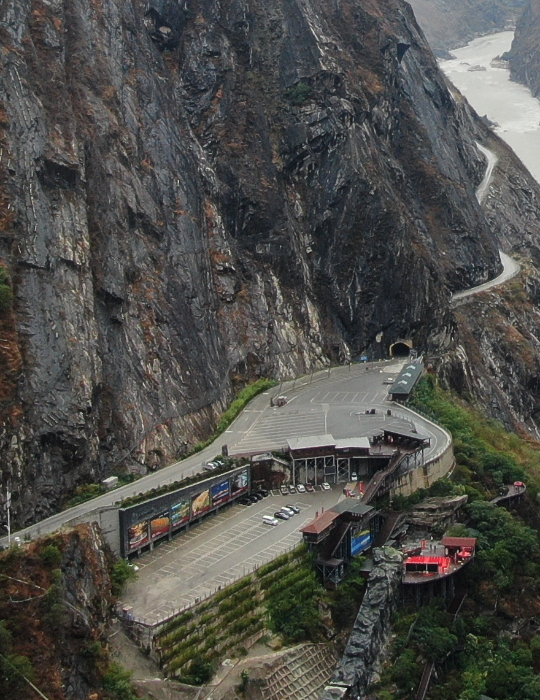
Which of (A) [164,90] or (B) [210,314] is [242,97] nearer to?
(A) [164,90]

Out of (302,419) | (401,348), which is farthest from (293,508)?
(401,348)

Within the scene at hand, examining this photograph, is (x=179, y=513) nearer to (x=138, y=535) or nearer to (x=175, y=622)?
(x=138, y=535)

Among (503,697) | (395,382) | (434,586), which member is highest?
(395,382)

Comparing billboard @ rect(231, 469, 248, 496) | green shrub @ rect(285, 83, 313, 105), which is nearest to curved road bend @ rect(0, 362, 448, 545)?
billboard @ rect(231, 469, 248, 496)

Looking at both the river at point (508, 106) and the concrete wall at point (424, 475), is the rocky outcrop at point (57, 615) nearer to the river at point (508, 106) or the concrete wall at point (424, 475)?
the concrete wall at point (424, 475)

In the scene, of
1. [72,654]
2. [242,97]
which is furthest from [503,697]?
[242,97]

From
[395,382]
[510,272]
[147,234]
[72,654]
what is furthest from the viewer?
[510,272]

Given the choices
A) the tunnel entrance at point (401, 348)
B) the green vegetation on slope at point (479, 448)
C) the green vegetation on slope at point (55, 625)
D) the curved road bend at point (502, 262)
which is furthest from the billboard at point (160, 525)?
the curved road bend at point (502, 262)

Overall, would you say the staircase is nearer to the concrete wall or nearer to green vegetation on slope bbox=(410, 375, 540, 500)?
the concrete wall
